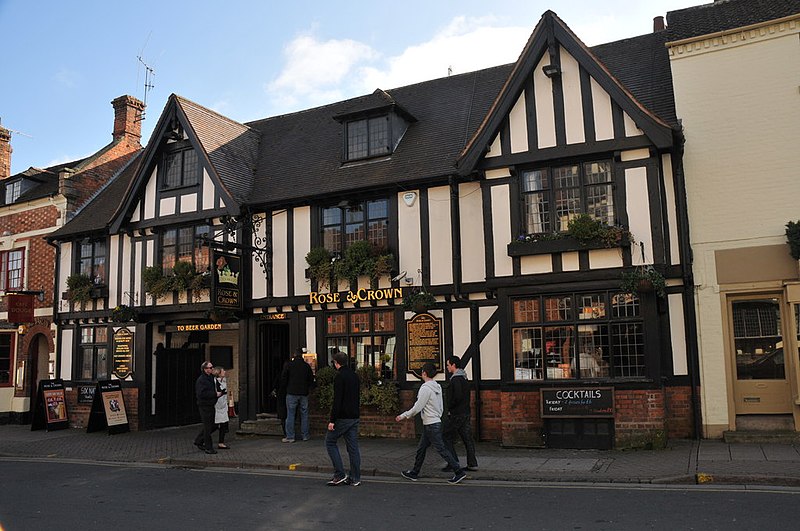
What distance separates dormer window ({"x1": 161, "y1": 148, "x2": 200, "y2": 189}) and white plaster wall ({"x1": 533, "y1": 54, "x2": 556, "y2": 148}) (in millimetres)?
9340

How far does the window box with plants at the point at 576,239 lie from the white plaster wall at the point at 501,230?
0.30 meters

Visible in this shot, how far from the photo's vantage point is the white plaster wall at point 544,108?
13.8 metres

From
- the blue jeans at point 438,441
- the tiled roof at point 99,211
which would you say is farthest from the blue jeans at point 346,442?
the tiled roof at point 99,211

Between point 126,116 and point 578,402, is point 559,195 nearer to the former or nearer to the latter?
point 578,402

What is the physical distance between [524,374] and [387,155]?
6524mm

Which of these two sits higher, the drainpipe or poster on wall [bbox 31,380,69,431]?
the drainpipe

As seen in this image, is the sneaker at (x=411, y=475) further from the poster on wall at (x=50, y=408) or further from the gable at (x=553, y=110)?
the poster on wall at (x=50, y=408)

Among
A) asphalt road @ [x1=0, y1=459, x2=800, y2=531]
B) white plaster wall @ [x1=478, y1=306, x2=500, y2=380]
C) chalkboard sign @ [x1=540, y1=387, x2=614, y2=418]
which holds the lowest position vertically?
asphalt road @ [x1=0, y1=459, x2=800, y2=531]

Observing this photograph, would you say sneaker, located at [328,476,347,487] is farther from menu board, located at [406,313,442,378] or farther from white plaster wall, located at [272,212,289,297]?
white plaster wall, located at [272,212,289,297]

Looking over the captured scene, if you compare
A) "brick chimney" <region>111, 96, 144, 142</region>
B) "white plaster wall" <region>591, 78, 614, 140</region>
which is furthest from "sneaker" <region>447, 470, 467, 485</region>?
"brick chimney" <region>111, 96, 144, 142</region>

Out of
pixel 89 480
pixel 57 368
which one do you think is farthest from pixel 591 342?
pixel 57 368

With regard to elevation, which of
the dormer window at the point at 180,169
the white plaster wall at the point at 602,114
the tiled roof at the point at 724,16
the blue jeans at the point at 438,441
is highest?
the tiled roof at the point at 724,16

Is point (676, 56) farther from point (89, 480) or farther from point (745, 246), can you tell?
point (89, 480)

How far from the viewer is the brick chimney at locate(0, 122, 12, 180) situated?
2559cm
